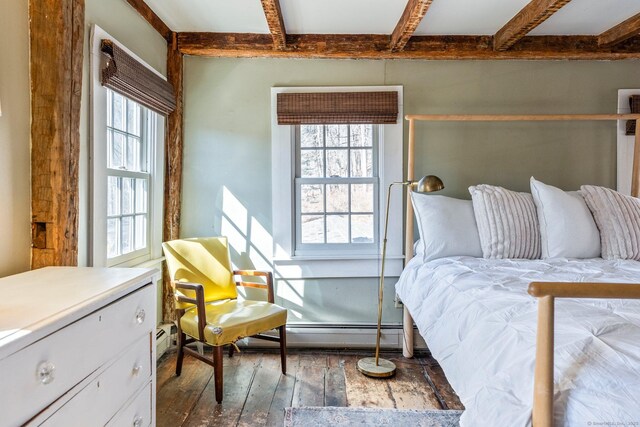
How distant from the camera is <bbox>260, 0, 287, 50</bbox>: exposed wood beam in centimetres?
242

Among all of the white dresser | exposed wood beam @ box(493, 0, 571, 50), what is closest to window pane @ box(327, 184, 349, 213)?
exposed wood beam @ box(493, 0, 571, 50)

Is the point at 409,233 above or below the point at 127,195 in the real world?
below

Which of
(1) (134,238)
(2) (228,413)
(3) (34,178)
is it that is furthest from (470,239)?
(3) (34,178)

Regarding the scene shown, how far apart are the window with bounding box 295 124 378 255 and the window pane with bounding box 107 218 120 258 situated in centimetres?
132

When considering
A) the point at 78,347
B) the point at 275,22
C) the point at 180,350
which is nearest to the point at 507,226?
the point at 275,22

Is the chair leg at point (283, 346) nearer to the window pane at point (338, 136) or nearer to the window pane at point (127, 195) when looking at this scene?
the window pane at point (127, 195)

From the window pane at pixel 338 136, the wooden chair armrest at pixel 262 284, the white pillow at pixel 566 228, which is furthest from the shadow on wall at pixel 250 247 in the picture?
the white pillow at pixel 566 228

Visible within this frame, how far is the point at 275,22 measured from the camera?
2650 mm

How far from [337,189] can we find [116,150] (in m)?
1.63

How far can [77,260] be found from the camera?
1.96 meters

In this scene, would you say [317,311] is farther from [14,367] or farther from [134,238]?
[14,367]

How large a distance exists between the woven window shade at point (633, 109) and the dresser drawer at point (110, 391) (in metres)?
3.70

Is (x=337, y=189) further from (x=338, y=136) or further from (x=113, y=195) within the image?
(x=113, y=195)

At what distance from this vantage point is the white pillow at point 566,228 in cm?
259
